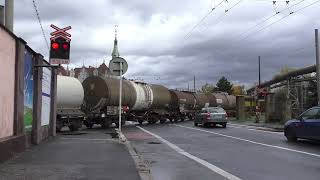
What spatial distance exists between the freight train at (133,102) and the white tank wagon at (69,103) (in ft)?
0.35

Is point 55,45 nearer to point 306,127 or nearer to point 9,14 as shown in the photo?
point 9,14

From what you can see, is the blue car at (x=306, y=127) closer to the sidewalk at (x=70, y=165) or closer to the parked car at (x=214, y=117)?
the sidewalk at (x=70, y=165)

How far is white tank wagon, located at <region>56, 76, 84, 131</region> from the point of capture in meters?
26.6

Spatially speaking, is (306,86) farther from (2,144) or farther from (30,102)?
(2,144)

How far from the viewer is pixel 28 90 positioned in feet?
49.7

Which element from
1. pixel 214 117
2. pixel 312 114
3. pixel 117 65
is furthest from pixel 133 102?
pixel 312 114

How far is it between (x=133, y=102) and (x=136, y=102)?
0.83m

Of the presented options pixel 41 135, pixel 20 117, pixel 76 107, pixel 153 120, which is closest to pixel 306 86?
pixel 153 120

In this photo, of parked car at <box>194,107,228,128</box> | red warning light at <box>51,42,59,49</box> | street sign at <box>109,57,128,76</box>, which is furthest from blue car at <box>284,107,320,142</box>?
parked car at <box>194,107,228,128</box>

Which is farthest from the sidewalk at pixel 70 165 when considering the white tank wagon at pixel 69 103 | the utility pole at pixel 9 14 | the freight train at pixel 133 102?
the freight train at pixel 133 102

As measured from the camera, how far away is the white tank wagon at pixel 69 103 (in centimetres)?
2662

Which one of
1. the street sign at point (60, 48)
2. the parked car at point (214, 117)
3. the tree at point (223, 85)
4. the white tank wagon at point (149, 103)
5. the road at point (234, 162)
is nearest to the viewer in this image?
the road at point (234, 162)

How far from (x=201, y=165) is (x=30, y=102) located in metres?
5.93

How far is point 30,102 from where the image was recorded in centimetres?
1560
